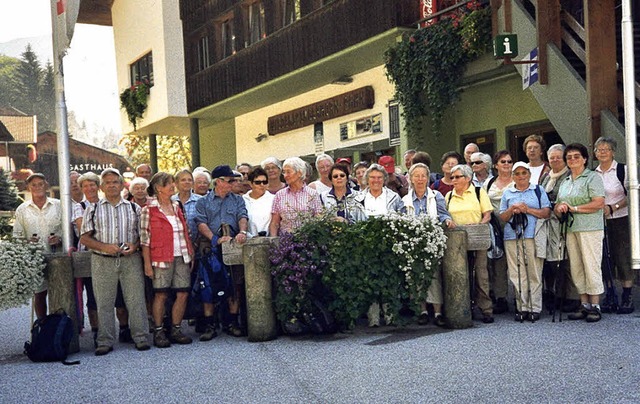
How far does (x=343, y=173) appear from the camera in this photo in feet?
27.4

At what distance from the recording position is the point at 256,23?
72.6 ft

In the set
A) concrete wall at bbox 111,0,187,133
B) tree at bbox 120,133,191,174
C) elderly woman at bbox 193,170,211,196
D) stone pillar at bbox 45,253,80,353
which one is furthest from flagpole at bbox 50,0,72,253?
tree at bbox 120,133,191,174

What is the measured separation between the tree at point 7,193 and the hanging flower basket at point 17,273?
862 inches

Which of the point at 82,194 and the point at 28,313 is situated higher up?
the point at 82,194

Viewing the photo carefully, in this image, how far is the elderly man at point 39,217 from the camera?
27.9 feet

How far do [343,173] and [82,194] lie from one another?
3.52m

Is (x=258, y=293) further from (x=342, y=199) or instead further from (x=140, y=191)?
A: (x=140, y=191)

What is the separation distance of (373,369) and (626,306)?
337 cm

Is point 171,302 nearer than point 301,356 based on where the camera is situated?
No

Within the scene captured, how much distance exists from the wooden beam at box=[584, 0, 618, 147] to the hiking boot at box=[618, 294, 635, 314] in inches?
109

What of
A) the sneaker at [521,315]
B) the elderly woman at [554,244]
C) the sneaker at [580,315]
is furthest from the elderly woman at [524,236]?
the sneaker at [580,315]

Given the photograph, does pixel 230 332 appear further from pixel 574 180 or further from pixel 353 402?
pixel 574 180

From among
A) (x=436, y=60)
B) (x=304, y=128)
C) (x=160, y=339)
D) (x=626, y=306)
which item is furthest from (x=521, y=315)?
(x=304, y=128)

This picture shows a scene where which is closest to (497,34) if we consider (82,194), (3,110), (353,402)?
(82,194)
